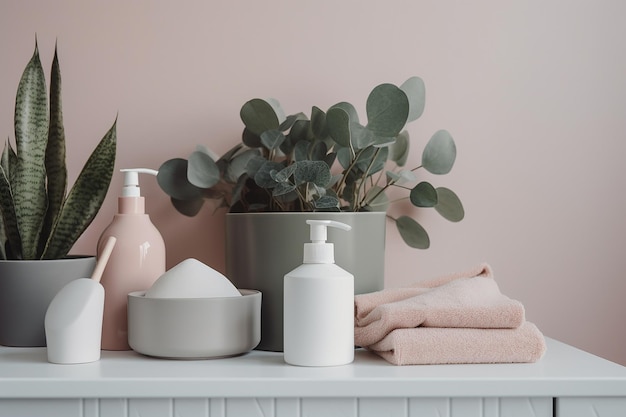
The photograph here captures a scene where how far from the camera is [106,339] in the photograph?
0.81 m

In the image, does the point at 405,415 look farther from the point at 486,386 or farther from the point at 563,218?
the point at 563,218

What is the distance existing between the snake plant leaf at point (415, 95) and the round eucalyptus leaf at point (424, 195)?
0.33ft

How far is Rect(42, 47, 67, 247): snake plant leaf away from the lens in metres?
0.85

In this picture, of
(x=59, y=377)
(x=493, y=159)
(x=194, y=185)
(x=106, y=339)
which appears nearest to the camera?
(x=59, y=377)

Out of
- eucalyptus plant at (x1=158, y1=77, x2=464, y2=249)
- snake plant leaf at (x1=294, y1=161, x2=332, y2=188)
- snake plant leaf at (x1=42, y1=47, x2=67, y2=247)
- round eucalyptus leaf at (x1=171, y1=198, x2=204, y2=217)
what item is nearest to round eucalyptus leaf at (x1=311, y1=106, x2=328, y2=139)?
eucalyptus plant at (x1=158, y1=77, x2=464, y2=249)

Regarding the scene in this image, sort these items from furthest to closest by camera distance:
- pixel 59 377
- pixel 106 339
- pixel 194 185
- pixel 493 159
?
pixel 493 159 < pixel 194 185 < pixel 106 339 < pixel 59 377

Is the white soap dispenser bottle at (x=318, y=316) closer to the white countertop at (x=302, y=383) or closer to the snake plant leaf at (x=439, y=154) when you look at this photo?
the white countertop at (x=302, y=383)

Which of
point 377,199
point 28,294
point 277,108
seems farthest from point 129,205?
point 377,199

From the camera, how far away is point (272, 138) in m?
0.89

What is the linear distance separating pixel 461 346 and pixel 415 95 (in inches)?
16.4

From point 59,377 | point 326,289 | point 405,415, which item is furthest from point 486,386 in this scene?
point 59,377

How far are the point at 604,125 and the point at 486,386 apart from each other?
2.00 ft

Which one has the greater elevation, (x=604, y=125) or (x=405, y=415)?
(x=604, y=125)

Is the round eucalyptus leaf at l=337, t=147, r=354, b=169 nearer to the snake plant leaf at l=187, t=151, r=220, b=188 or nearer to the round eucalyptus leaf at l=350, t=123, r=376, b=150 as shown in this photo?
the round eucalyptus leaf at l=350, t=123, r=376, b=150
